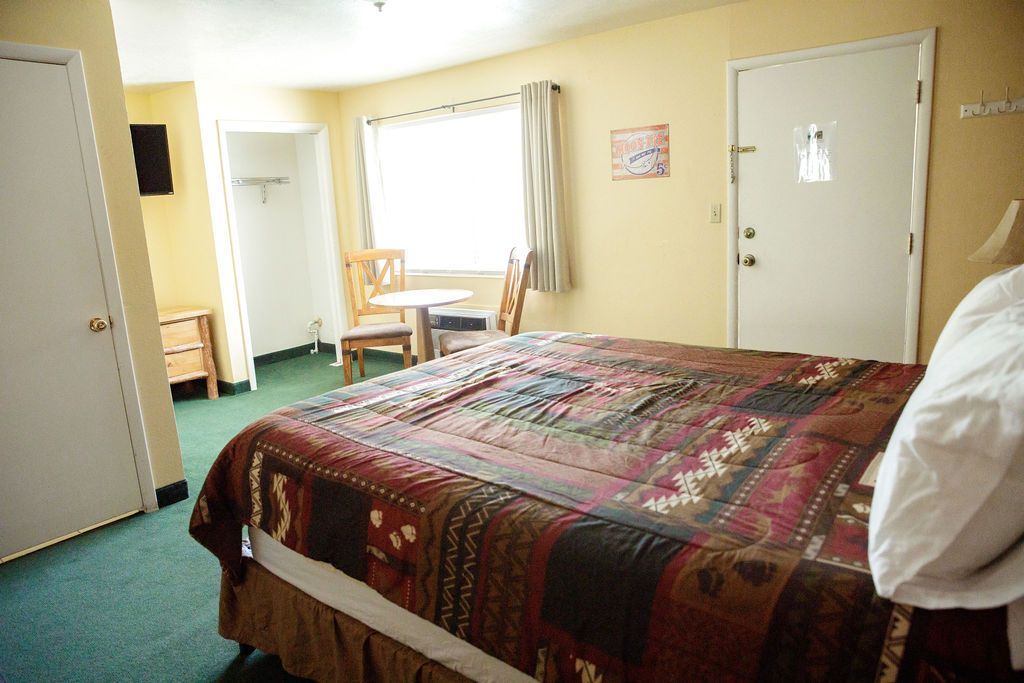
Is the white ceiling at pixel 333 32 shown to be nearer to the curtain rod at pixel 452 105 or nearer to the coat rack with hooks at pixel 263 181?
the curtain rod at pixel 452 105

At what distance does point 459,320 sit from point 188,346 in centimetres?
203

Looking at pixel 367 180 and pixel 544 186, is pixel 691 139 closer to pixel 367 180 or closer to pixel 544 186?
pixel 544 186

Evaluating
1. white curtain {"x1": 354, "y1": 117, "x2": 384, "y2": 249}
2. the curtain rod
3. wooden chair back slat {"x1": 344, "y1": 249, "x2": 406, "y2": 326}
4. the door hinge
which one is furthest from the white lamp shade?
white curtain {"x1": 354, "y1": 117, "x2": 384, "y2": 249}

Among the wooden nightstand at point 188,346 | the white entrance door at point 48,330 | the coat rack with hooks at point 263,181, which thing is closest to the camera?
the white entrance door at point 48,330

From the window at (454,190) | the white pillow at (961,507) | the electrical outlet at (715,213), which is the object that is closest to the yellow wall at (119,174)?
the window at (454,190)

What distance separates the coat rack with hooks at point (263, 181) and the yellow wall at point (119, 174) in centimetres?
284

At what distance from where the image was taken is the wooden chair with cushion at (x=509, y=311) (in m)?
4.34

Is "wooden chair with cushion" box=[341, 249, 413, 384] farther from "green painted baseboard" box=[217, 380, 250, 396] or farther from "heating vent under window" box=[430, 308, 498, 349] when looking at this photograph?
"green painted baseboard" box=[217, 380, 250, 396]

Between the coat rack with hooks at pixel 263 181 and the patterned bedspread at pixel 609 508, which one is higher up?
the coat rack with hooks at pixel 263 181

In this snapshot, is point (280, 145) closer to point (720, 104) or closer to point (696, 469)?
point (720, 104)

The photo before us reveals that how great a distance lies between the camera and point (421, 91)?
5.09 metres

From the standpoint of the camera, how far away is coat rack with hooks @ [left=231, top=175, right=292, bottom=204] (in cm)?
578

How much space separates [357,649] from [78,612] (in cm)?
135

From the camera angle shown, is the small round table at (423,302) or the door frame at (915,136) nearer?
the door frame at (915,136)
